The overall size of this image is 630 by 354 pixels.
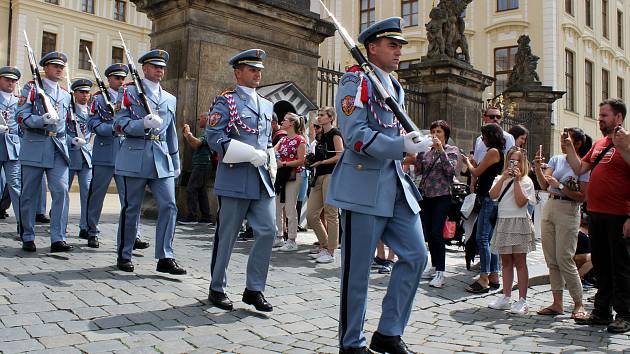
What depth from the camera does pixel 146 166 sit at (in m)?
6.17

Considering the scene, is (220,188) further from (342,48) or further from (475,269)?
(342,48)

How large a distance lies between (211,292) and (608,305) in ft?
11.8

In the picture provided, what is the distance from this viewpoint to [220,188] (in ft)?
17.5

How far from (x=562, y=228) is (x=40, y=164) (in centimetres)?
547

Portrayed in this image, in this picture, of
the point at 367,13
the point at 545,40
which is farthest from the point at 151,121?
the point at 367,13

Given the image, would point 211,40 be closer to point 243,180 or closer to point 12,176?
point 12,176

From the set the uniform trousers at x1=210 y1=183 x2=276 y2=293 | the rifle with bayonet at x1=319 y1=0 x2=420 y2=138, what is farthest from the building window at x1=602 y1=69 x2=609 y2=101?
the rifle with bayonet at x1=319 y1=0 x2=420 y2=138

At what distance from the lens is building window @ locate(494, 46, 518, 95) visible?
31562 mm

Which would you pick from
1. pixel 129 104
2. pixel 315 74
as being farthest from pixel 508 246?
pixel 315 74

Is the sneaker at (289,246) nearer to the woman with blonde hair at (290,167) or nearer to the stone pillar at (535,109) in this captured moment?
the woman with blonde hair at (290,167)

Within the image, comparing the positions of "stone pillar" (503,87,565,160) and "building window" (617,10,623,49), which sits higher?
"building window" (617,10,623,49)

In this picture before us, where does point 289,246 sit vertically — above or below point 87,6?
below

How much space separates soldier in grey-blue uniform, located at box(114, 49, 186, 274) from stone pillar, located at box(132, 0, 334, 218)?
3.55 m

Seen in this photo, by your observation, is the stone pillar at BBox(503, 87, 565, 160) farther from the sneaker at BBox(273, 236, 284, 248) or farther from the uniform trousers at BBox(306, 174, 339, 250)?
the uniform trousers at BBox(306, 174, 339, 250)
